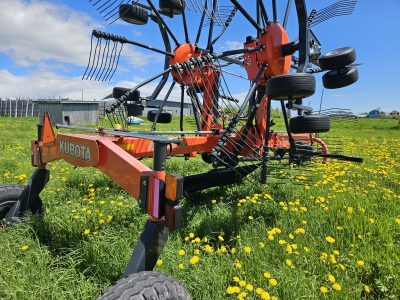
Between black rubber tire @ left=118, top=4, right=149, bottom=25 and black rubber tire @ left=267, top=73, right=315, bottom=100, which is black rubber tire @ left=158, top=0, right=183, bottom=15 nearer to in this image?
black rubber tire @ left=118, top=4, right=149, bottom=25

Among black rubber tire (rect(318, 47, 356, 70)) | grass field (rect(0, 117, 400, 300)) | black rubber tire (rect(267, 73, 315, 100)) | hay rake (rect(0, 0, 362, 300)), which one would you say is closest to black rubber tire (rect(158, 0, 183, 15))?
hay rake (rect(0, 0, 362, 300))

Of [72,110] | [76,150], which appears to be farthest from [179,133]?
[72,110]

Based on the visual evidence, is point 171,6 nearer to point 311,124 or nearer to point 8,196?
point 311,124

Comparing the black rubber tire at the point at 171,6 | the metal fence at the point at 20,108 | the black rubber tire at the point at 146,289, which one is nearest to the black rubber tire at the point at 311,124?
the black rubber tire at the point at 146,289

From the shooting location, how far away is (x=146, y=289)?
130 cm

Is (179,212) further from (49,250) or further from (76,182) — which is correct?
(76,182)

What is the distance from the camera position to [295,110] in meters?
2.69

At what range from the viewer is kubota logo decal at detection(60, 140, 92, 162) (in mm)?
1880

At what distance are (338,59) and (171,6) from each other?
8.10ft

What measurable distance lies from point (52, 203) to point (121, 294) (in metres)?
2.57

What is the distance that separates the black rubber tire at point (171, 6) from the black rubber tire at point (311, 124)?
248 cm

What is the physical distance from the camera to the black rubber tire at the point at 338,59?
2369mm

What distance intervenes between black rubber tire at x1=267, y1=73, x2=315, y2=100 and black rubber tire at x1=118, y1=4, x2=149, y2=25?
1994mm

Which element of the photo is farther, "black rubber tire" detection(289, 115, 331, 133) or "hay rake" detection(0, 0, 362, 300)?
A: "black rubber tire" detection(289, 115, 331, 133)
